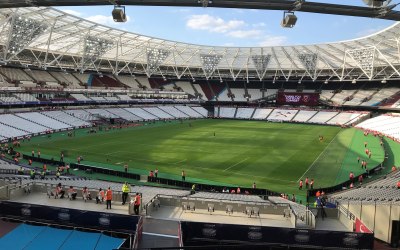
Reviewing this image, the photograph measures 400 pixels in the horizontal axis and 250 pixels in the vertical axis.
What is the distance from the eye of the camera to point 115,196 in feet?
53.4

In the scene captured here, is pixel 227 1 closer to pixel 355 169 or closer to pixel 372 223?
pixel 372 223

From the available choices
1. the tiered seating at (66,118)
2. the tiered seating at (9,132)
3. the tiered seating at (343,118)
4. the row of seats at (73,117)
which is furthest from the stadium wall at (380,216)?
the tiered seating at (343,118)

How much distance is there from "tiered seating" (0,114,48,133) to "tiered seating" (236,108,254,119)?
54517 millimetres

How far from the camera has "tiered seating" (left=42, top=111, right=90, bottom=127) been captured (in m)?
67.2

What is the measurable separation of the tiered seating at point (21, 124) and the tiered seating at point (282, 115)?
57.3m

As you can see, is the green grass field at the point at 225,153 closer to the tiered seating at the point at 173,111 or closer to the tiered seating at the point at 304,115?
the tiered seating at the point at 304,115

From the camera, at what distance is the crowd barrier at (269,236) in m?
12.7

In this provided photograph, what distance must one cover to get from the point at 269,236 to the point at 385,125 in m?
64.5

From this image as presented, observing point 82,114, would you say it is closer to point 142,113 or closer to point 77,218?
point 142,113

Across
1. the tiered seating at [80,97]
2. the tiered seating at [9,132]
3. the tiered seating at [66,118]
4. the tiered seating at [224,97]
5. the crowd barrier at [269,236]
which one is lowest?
the crowd barrier at [269,236]

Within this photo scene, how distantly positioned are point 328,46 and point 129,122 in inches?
2001

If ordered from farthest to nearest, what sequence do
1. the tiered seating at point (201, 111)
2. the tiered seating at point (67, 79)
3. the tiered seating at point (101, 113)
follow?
the tiered seating at point (201, 111) → the tiered seating at point (67, 79) → the tiered seating at point (101, 113)

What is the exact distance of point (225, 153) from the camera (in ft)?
148

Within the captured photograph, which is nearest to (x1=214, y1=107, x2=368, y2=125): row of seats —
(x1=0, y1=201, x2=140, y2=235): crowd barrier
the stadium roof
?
the stadium roof
